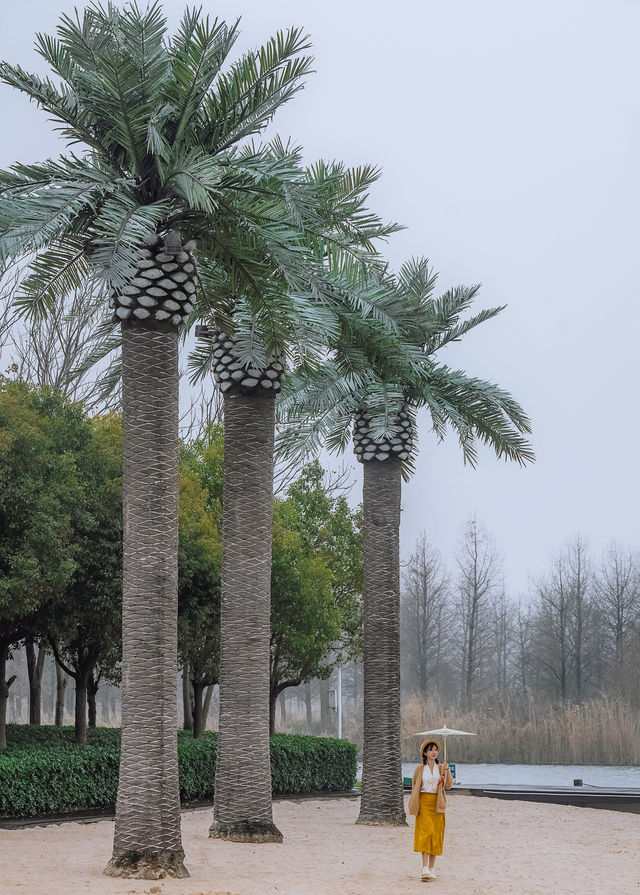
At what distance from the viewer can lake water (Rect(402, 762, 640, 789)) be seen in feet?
112

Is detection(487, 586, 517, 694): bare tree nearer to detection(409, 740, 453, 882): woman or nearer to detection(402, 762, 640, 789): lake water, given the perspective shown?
detection(402, 762, 640, 789): lake water

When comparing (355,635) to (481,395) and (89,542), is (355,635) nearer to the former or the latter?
(89,542)

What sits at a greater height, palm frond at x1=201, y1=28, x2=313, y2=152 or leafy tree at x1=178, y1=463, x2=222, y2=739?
palm frond at x1=201, y1=28, x2=313, y2=152

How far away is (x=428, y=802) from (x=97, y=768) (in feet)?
27.8

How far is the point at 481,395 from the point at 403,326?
5.25 meters

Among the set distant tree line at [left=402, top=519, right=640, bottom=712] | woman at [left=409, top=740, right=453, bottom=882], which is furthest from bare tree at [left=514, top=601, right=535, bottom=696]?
woman at [left=409, top=740, right=453, bottom=882]

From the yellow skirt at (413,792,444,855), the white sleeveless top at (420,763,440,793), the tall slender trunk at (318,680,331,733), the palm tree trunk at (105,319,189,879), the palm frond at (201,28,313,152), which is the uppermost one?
the palm frond at (201,28,313,152)

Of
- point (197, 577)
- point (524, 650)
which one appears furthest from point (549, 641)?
point (197, 577)

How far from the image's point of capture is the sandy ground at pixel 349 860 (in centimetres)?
1007

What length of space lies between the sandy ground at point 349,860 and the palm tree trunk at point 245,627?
53 centimetres

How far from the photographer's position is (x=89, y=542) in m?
19.9

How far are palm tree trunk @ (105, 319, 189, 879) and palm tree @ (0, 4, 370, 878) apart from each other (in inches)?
0.5

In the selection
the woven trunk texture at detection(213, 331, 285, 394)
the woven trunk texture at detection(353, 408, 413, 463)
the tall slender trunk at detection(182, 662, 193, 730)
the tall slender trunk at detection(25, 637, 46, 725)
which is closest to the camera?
the woven trunk texture at detection(213, 331, 285, 394)

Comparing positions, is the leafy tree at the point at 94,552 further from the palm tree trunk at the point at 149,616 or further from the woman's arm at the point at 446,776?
the woman's arm at the point at 446,776
